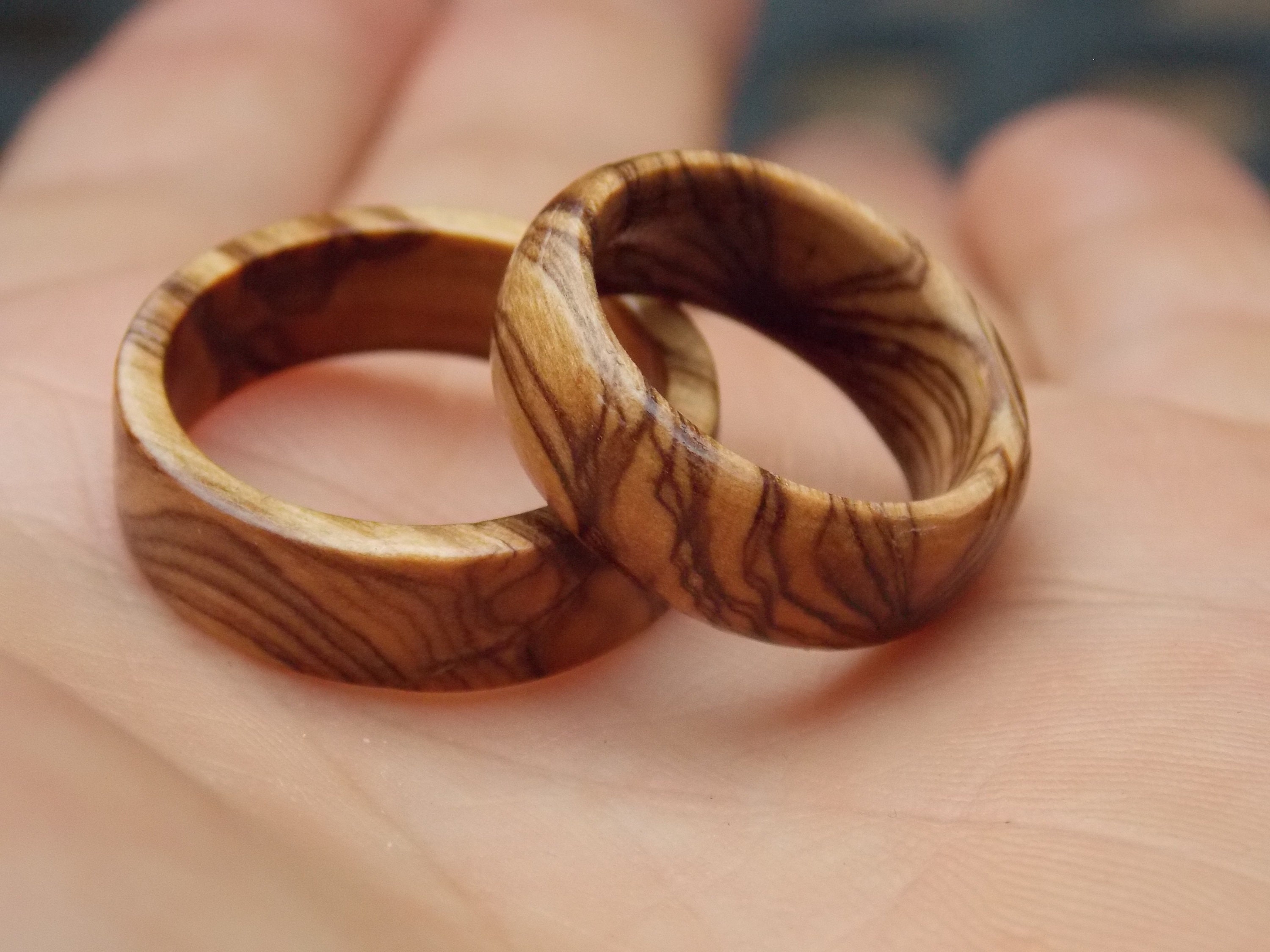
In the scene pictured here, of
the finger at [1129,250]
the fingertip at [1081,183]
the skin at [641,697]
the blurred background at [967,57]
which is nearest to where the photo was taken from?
the skin at [641,697]

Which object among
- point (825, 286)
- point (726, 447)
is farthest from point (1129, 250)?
point (726, 447)

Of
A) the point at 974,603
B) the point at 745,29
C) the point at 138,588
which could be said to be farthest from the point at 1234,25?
the point at 138,588

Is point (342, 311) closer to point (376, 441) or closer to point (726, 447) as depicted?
point (376, 441)

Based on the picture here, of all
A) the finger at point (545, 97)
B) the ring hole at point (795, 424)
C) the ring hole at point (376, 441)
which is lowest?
the ring hole at point (376, 441)

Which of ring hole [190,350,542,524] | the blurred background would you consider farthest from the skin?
the blurred background

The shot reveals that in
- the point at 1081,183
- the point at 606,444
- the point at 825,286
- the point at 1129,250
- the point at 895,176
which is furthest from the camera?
the point at 895,176

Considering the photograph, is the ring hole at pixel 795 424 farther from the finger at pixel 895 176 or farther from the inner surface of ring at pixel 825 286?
the finger at pixel 895 176

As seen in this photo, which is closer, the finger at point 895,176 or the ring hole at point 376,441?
the ring hole at point 376,441

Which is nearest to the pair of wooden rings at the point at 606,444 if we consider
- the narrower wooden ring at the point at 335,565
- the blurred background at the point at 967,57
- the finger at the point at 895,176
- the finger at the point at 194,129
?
the narrower wooden ring at the point at 335,565

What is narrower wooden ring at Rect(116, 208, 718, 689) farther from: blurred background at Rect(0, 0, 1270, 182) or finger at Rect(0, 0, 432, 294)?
blurred background at Rect(0, 0, 1270, 182)
